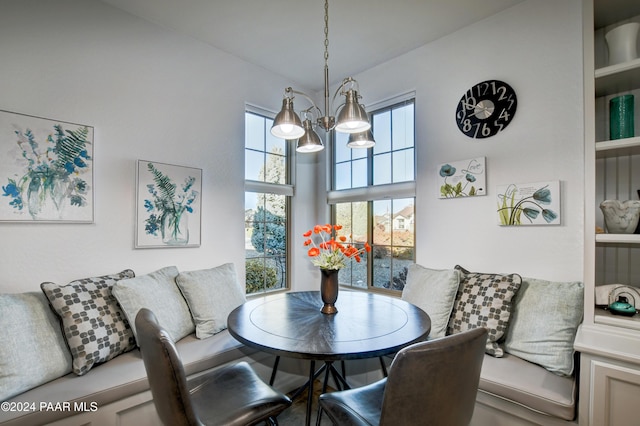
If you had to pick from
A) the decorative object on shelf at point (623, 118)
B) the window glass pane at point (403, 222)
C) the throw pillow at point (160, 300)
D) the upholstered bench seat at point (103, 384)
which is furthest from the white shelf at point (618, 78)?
the throw pillow at point (160, 300)

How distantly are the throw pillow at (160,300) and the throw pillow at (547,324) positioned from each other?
6.98ft

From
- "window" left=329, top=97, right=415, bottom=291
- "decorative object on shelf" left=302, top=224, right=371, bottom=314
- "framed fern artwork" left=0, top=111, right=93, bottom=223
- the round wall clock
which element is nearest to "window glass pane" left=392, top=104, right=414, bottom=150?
"window" left=329, top=97, right=415, bottom=291

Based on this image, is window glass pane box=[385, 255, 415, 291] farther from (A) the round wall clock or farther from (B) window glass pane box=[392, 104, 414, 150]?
(A) the round wall clock

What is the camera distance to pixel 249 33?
2.62 m

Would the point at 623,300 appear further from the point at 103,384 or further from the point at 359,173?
the point at 103,384

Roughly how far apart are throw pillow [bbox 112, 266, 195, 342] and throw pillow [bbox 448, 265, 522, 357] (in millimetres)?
1860

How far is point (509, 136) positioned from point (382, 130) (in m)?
1.21

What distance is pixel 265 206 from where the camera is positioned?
10.8ft

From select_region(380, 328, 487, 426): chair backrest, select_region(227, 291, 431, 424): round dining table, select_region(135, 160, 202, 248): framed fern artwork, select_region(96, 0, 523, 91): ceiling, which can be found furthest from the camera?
select_region(135, 160, 202, 248): framed fern artwork

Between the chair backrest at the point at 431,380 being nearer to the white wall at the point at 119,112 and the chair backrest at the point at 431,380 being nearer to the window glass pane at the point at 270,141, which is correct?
the white wall at the point at 119,112

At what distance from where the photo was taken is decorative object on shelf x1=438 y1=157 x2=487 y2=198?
2.41 m

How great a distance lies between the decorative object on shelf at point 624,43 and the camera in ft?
5.30

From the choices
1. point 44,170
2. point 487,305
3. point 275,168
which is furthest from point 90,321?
point 487,305

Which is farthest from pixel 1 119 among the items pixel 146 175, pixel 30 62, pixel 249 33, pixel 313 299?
pixel 313 299
